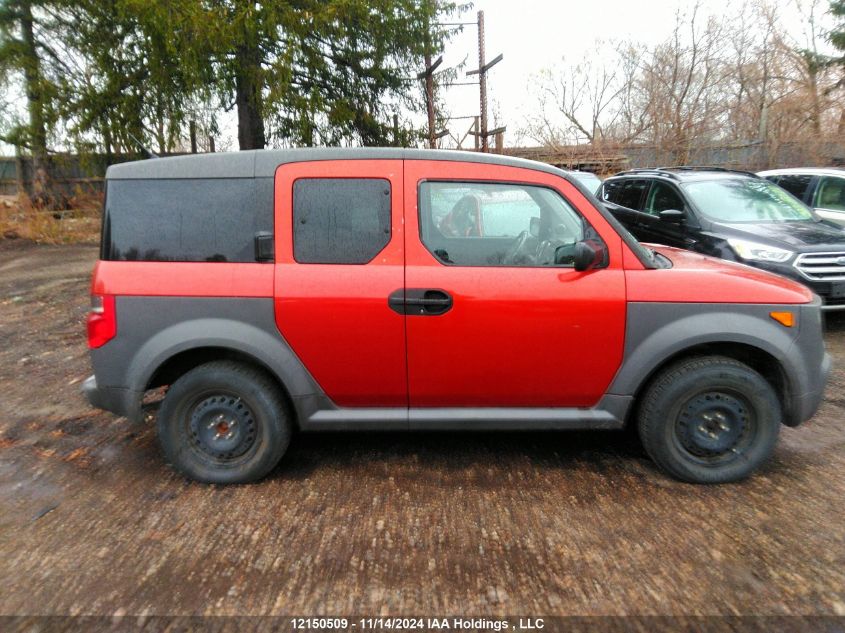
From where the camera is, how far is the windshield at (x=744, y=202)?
710 centimetres

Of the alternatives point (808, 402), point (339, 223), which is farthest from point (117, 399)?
point (808, 402)

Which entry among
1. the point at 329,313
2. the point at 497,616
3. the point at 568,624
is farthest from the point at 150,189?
the point at 568,624

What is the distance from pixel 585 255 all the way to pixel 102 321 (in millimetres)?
2769

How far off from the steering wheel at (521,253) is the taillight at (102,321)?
7.42 ft

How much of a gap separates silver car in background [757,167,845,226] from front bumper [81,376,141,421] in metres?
9.24

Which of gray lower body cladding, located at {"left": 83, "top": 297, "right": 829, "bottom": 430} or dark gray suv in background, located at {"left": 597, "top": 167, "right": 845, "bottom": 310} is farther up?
dark gray suv in background, located at {"left": 597, "top": 167, "right": 845, "bottom": 310}

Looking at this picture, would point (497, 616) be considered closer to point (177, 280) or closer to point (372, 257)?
point (372, 257)

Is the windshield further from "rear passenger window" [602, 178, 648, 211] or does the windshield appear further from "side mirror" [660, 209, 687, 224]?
"rear passenger window" [602, 178, 648, 211]

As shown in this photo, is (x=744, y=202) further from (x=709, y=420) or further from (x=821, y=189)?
(x=709, y=420)

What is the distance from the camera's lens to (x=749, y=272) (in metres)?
3.54

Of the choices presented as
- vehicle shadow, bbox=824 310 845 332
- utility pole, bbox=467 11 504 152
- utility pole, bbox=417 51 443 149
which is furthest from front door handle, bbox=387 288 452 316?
utility pole, bbox=467 11 504 152

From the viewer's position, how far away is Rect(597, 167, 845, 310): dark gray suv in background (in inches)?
242

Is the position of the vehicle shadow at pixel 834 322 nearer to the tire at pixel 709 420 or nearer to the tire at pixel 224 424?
the tire at pixel 709 420

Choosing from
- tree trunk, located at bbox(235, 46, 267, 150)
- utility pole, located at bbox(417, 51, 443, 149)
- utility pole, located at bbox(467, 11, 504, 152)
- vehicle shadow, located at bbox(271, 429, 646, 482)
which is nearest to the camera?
vehicle shadow, located at bbox(271, 429, 646, 482)
